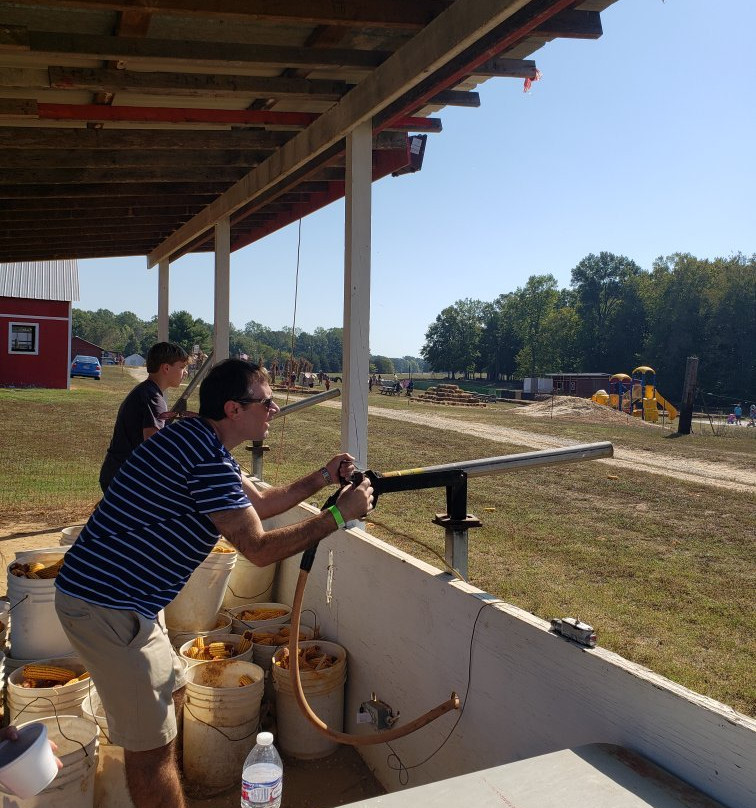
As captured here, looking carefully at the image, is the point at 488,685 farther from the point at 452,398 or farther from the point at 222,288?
the point at 452,398

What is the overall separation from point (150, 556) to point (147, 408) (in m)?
2.26

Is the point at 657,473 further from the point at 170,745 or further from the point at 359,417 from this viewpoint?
the point at 170,745

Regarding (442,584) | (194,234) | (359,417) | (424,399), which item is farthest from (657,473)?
(424,399)

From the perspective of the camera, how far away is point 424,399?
38.0 metres

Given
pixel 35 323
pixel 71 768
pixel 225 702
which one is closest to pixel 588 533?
pixel 225 702

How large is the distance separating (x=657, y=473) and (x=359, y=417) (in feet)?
31.6

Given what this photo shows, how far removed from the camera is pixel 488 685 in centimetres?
260

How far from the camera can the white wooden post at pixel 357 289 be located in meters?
3.91

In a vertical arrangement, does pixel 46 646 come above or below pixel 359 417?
below

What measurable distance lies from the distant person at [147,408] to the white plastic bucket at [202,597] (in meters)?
0.76

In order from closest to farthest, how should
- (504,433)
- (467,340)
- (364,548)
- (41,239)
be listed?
(364,548), (41,239), (504,433), (467,340)

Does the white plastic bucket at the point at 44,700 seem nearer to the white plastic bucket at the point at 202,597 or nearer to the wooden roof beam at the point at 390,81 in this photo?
the white plastic bucket at the point at 202,597

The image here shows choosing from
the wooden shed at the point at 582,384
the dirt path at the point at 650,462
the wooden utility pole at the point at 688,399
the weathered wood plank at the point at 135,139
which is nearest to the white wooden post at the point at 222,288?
the weathered wood plank at the point at 135,139

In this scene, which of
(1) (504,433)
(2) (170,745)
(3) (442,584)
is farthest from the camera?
(1) (504,433)
